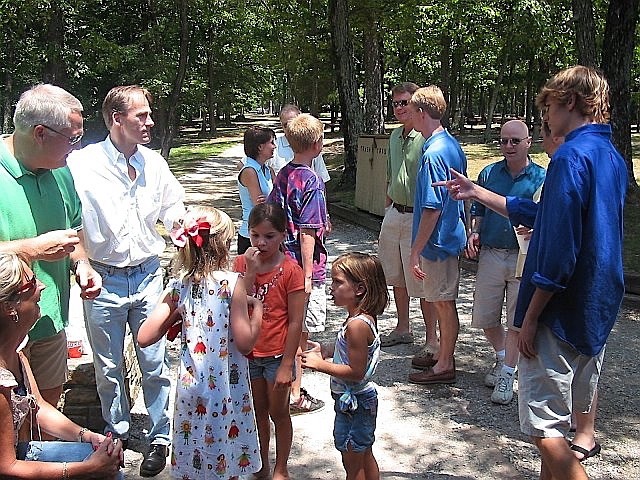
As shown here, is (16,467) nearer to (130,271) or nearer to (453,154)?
(130,271)

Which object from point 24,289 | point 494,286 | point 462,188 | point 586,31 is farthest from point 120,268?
point 586,31

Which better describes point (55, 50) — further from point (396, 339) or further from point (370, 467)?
point (370, 467)

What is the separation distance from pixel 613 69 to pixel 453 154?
692 cm

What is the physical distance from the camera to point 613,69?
10.6 m

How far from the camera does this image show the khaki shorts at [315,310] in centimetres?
471

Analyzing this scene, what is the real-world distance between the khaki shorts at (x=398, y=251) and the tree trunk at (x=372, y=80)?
10.6m

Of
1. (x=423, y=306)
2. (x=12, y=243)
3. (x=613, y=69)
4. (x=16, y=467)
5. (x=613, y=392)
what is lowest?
(x=613, y=392)

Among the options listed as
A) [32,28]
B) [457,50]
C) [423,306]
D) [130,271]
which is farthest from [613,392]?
[32,28]

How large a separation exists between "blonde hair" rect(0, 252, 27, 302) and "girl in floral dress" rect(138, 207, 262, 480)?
0.77m

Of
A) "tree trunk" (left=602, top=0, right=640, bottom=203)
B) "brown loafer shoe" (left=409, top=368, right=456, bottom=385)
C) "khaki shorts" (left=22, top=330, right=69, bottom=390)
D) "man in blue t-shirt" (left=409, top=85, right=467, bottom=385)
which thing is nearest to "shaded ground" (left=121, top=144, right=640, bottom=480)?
"brown loafer shoe" (left=409, top=368, right=456, bottom=385)

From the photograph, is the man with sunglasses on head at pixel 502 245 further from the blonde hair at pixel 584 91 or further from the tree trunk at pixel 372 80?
the tree trunk at pixel 372 80

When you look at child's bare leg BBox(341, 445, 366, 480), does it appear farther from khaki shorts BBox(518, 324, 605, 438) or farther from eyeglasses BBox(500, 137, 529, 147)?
eyeglasses BBox(500, 137, 529, 147)

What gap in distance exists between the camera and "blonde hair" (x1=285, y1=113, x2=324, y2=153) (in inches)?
172

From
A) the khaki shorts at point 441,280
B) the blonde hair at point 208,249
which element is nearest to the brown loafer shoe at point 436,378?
the khaki shorts at point 441,280
